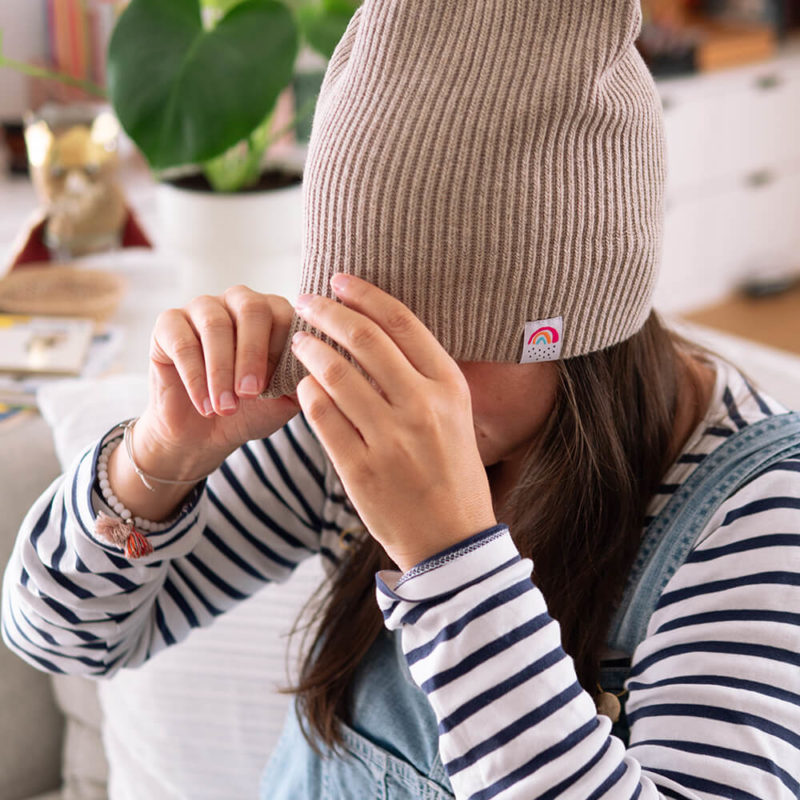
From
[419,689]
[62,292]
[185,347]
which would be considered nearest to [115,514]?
[185,347]

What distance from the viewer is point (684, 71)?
10.2ft

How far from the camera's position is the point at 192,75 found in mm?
1257

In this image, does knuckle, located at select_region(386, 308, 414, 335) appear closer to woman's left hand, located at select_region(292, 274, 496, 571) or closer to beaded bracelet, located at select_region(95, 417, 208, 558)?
woman's left hand, located at select_region(292, 274, 496, 571)

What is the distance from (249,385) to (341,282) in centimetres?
11

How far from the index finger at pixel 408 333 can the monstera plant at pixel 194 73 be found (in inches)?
27.6

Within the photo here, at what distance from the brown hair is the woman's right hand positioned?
0.20m

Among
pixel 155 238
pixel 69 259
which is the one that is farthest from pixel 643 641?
pixel 155 238

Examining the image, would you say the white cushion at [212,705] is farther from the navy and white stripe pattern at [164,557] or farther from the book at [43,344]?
the book at [43,344]

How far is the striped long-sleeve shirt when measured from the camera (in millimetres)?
623

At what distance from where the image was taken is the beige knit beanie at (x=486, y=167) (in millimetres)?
634

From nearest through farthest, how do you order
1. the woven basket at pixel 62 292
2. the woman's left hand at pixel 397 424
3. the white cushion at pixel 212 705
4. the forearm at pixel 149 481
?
the woman's left hand at pixel 397 424
the forearm at pixel 149 481
the white cushion at pixel 212 705
the woven basket at pixel 62 292

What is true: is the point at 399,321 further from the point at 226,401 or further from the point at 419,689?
the point at 419,689

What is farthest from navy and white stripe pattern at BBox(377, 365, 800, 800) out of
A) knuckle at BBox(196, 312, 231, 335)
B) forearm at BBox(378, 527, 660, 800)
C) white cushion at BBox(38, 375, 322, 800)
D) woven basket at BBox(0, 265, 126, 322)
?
woven basket at BBox(0, 265, 126, 322)

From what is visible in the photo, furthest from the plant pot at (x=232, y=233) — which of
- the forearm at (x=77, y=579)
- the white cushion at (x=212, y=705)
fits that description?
the forearm at (x=77, y=579)
